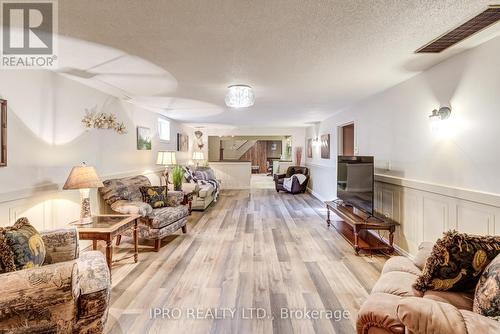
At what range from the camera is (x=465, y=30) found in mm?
1949

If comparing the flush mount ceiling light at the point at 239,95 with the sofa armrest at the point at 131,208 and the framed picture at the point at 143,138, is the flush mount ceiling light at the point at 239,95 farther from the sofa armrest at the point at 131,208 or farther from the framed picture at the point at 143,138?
the framed picture at the point at 143,138

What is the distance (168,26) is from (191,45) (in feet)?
1.12

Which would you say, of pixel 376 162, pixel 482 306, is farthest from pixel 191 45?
pixel 376 162

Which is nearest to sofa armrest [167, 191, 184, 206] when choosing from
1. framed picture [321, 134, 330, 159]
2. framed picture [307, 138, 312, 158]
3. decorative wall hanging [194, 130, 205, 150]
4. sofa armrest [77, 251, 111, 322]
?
sofa armrest [77, 251, 111, 322]

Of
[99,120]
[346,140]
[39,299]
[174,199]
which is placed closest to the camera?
[39,299]

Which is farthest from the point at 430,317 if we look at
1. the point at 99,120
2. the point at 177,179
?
the point at 177,179

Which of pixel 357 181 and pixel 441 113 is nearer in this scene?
pixel 441 113

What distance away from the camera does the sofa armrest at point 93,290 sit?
161cm

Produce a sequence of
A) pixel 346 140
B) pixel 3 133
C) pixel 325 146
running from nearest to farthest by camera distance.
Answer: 1. pixel 3 133
2. pixel 346 140
3. pixel 325 146

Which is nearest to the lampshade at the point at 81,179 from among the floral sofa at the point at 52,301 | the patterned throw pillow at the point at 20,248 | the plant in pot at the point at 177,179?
the patterned throw pillow at the point at 20,248

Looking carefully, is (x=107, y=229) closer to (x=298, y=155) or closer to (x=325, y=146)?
(x=325, y=146)

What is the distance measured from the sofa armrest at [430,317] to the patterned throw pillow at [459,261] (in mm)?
368

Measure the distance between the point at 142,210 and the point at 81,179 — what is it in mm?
857

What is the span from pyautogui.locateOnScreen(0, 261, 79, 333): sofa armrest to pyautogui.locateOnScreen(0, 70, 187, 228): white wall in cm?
136
